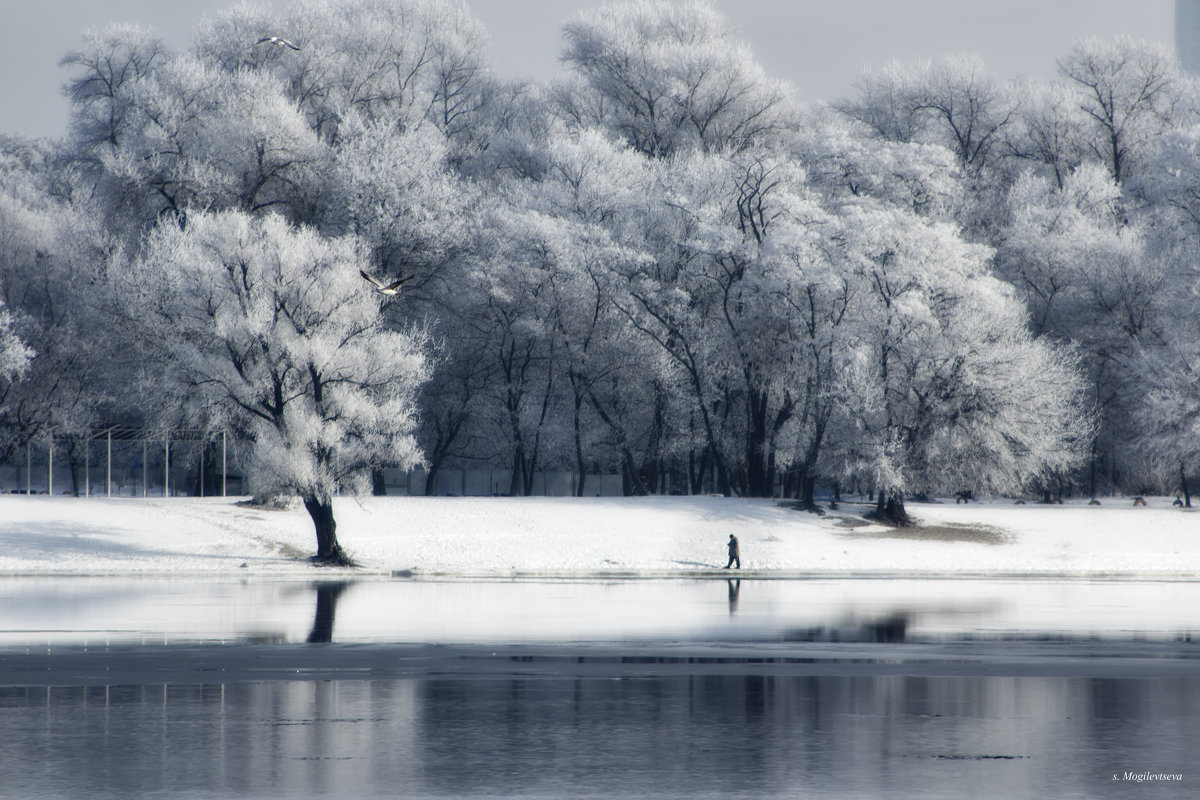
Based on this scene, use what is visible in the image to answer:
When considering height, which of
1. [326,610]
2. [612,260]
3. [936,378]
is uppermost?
[612,260]

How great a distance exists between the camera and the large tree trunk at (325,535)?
40594 millimetres

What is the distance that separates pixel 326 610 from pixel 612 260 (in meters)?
31.9

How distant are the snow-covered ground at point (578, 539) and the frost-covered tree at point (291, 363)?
3272 mm


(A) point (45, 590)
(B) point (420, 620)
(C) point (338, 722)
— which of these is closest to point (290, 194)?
(A) point (45, 590)

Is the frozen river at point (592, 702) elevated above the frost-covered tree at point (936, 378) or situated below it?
below

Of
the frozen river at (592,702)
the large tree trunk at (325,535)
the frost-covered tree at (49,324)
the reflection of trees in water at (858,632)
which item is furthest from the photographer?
the frost-covered tree at (49,324)

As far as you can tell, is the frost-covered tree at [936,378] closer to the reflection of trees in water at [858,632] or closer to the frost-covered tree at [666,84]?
the frost-covered tree at [666,84]

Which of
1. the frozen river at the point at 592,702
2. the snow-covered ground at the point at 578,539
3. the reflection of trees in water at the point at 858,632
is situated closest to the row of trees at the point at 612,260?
the snow-covered ground at the point at 578,539

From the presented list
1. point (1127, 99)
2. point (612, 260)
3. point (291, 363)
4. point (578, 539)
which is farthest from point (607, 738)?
point (1127, 99)

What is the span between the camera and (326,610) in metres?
26.2

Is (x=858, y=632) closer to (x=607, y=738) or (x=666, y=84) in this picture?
(x=607, y=738)

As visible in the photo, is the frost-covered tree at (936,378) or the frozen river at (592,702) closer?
the frozen river at (592,702)

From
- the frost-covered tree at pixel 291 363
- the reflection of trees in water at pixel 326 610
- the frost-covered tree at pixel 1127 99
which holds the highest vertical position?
the frost-covered tree at pixel 1127 99

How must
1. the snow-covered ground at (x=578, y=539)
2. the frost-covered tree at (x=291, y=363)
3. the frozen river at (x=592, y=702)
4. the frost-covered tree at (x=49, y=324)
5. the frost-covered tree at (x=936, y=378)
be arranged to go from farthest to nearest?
the frost-covered tree at (x=49, y=324) < the frost-covered tree at (x=936, y=378) < the snow-covered ground at (x=578, y=539) < the frost-covered tree at (x=291, y=363) < the frozen river at (x=592, y=702)
